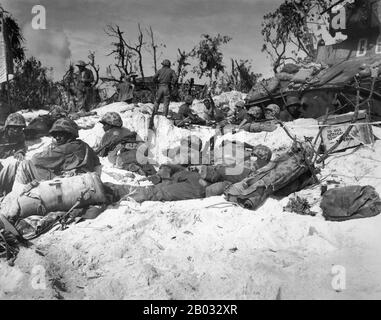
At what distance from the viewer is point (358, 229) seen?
4438mm

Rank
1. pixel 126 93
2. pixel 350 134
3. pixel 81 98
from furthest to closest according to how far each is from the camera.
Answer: pixel 126 93, pixel 81 98, pixel 350 134

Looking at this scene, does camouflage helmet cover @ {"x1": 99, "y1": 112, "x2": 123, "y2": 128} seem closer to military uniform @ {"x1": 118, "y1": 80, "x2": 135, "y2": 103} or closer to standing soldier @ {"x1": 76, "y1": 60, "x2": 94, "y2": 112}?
standing soldier @ {"x1": 76, "y1": 60, "x2": 94, "y2": 112}

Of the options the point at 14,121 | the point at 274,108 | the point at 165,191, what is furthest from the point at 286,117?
the point at 14,121

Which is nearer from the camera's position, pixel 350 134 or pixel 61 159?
A: pixel 61 159

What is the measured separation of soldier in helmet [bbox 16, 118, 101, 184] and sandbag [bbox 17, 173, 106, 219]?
736 mm

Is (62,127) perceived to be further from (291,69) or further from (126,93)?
(291,69)

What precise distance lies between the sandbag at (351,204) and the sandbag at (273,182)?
64 cm

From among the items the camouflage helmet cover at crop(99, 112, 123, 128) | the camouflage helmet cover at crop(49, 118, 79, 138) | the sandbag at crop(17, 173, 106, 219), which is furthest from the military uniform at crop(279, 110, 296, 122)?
the sandbag at crop(17, 173, 106, 219)

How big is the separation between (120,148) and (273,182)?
3.12 meters

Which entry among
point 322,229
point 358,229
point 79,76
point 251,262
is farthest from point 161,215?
point 79,76

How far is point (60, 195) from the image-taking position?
511 centimetres

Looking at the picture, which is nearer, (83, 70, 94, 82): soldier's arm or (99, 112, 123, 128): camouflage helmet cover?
(99, 112, 123, 128): camouflage helmet cover

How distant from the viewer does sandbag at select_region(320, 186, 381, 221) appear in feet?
15.3
